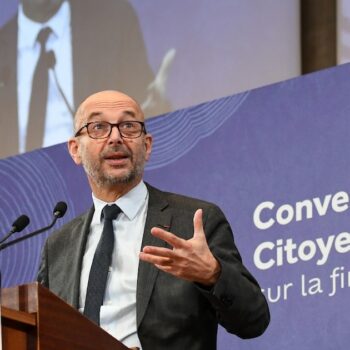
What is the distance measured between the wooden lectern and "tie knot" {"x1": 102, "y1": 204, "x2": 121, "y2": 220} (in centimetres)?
76

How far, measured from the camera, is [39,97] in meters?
5.95

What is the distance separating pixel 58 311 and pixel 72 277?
2.35 feet

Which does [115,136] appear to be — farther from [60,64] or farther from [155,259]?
[60,64]

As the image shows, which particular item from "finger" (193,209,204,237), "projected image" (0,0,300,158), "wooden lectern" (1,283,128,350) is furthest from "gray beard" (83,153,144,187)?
"projected image" (0,0,300,158)

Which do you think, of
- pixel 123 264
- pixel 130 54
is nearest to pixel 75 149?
pixel 123 264

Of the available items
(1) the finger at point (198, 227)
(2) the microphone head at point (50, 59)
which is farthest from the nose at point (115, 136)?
(2) the microphone head at point (50, 59)

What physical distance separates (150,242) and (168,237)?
0.50m

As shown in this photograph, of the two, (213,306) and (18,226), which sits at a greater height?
(18,226)

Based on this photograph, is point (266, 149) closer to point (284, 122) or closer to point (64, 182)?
point (284, 122)

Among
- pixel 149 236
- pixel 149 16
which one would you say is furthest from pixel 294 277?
pixel 149 16

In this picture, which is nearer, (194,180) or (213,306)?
(213,306)

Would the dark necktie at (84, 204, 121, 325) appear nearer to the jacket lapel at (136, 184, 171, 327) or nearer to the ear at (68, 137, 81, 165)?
the jacket lapel at (136, 184, 171, 327)

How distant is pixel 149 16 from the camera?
566cm

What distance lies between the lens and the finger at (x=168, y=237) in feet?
8.39
